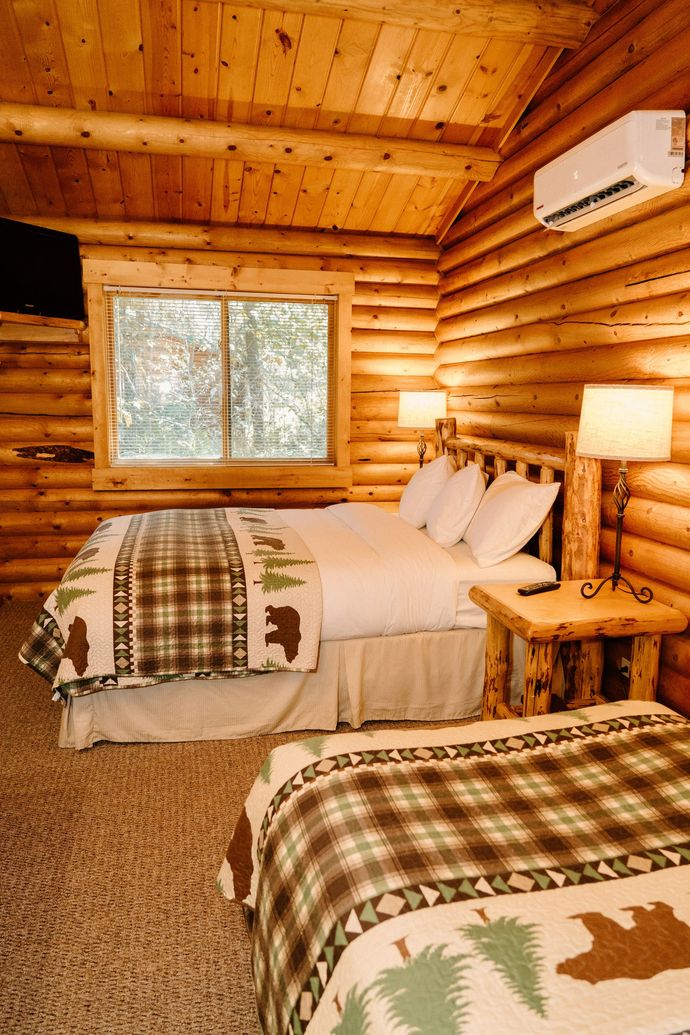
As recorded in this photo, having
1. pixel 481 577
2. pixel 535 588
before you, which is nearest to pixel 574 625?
pixel 535 588

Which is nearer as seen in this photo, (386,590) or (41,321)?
(386,590)

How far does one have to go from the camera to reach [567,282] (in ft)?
11.8

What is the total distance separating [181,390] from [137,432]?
17.4 inches

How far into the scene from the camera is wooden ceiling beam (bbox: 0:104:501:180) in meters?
3.91

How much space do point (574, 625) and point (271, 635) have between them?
125cm

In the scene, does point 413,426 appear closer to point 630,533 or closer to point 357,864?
point 630,533

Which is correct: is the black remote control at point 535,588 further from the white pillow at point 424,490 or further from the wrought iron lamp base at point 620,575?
the white pillow at point 424,490

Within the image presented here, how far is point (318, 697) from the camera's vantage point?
10.9 ft

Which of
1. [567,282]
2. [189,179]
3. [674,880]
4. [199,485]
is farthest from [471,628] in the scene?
[189,179]

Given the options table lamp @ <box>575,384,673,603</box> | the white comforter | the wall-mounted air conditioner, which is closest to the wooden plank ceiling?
the wall-mounted air conditioner

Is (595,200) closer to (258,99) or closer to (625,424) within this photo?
(625,424)

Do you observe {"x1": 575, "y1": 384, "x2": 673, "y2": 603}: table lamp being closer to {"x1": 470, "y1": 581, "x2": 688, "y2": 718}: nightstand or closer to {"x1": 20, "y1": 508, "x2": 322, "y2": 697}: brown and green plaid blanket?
{"x1": 470, "y1": 581, "x2": 688, "y2": 718}: nightstand

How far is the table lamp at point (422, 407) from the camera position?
5098 mm

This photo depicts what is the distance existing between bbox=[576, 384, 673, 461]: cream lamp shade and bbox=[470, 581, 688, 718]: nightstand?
56cm
